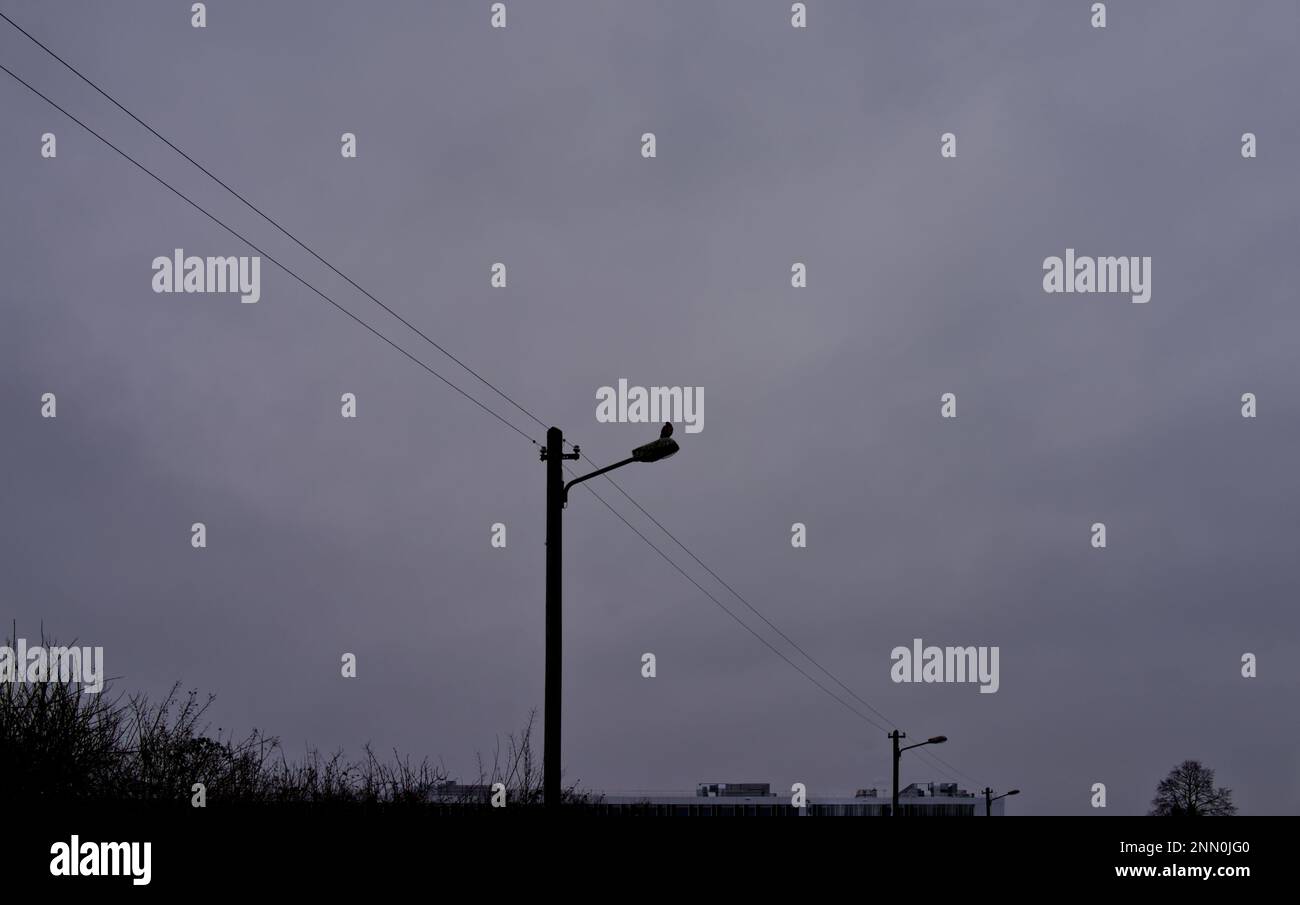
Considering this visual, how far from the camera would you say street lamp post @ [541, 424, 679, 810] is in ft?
44.3

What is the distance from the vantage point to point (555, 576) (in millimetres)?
14242

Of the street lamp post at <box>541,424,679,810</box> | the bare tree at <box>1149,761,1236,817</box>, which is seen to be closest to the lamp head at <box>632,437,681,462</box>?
the street lamp post at <box>541,424,679,810</box>

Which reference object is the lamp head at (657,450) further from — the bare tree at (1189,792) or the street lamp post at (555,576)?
the bare tree at (1189,792)

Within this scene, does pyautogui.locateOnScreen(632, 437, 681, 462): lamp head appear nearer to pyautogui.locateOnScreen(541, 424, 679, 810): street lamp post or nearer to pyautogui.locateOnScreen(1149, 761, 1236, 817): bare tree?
pyautogui.locateOnScreen(541, 424, 679, 810): street lamp post

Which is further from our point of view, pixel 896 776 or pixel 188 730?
pixel 896 776

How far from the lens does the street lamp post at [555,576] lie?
13.5 meters

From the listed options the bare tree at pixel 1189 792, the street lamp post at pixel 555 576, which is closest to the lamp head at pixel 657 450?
the street lamp post at pixel 555 576

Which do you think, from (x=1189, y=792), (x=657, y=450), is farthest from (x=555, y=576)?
(x=1189, y=792)
